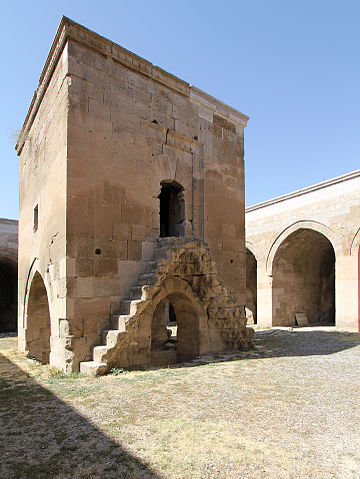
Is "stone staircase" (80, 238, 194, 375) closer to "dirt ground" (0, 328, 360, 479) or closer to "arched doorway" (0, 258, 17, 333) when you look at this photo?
"dirt ground" (0, 328, 360, 479)

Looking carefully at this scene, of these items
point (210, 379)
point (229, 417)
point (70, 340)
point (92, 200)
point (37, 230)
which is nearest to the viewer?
point (229, 417)

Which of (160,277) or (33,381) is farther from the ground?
(160,277)

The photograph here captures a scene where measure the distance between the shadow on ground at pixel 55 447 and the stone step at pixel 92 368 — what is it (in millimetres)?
1036

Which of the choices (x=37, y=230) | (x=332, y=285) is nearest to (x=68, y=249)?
(x=37, y=230)

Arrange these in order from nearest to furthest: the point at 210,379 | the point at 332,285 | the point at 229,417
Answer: the point at 229,417 < the point at 210,379 < the point at 332,285

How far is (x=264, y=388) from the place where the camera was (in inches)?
179

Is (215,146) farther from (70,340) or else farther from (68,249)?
(70,340)

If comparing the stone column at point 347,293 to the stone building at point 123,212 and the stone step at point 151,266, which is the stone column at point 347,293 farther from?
the stone step at point 151,266

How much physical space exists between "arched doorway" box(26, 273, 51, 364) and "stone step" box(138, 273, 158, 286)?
10.6 feet

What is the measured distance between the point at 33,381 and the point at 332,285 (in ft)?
45.6

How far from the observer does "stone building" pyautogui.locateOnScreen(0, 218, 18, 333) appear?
47.4ft

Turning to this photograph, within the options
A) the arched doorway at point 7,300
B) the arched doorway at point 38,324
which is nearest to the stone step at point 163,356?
the arched doorway at point 38,324

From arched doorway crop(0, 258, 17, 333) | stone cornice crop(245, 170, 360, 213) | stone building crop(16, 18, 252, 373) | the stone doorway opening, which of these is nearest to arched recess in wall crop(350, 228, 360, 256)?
stone cornice crop(245, 170, 360, 213)

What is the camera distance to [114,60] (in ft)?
21.7
